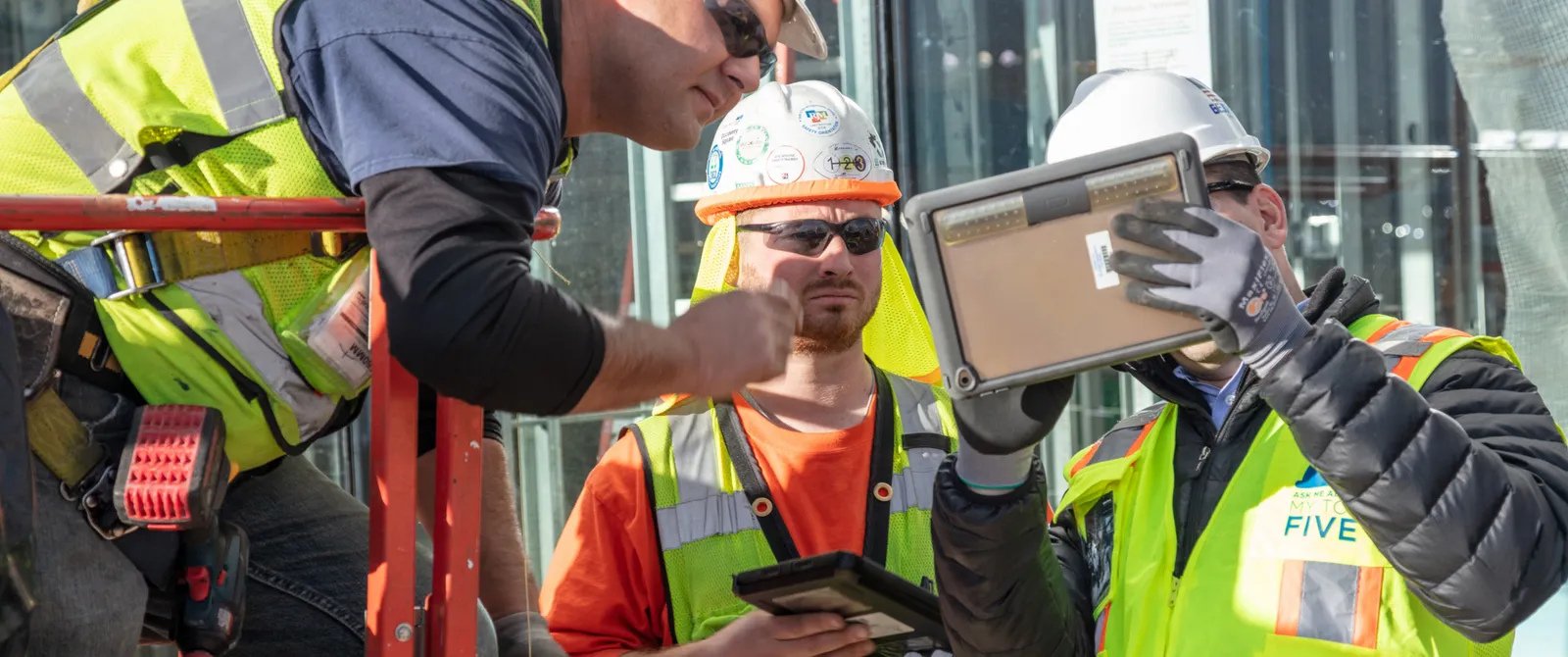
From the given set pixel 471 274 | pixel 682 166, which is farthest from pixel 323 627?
pixel 682 166

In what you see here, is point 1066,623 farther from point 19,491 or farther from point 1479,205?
point 1479,205

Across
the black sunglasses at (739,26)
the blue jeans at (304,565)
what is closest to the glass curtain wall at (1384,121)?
the black sunglasses at (739,26)

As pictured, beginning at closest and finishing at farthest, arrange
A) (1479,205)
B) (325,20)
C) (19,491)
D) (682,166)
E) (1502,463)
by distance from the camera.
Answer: (19,491) < (325,20) < (1502,463) < (1479,205) < (682,166)

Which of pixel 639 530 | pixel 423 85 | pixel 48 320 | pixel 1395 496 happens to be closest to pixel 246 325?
pixel 48 320

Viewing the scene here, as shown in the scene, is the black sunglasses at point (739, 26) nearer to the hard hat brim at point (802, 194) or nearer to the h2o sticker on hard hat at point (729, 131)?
the hard hat brim at point (802, 194)

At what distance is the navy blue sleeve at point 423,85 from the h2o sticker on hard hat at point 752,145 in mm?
1682

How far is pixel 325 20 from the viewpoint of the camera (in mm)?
1922

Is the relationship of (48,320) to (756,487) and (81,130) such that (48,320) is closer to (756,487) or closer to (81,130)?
(81,130)

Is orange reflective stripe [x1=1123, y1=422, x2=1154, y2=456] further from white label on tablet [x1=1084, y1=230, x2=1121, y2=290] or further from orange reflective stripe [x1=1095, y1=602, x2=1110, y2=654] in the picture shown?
white label on tablet [x1=1084, y1=230, x2=1121, y2=290]

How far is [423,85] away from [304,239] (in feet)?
1.30

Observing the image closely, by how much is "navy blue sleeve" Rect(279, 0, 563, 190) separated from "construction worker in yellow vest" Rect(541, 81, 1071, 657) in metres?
1.05

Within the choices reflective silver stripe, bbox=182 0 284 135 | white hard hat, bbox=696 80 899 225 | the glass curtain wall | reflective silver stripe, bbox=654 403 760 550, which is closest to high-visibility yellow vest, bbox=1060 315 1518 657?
reflective silver stripe, bbox=654 403 760 550

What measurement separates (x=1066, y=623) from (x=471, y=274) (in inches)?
53.7

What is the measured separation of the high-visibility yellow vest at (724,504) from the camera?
3.15 m
